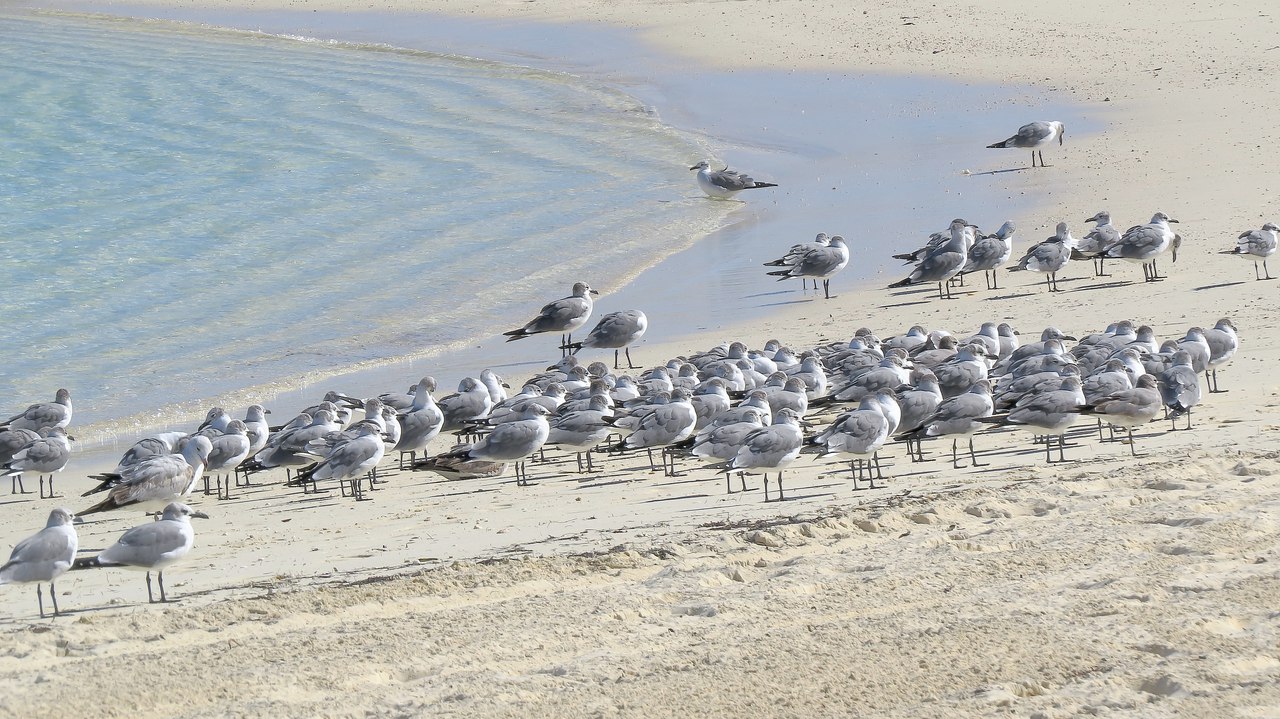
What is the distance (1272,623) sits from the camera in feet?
22.6

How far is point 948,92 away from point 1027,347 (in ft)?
56.1

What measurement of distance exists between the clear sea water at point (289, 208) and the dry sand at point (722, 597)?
19.2ft

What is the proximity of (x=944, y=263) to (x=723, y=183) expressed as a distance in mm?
6875

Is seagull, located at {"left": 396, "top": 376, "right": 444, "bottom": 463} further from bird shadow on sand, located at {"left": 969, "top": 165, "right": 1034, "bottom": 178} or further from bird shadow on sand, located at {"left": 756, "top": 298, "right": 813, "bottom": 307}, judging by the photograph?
bird shadow on sand, located at {"left": 969, "top": 165, "right": 1034, "bottom": 178}

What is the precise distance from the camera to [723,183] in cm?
2316

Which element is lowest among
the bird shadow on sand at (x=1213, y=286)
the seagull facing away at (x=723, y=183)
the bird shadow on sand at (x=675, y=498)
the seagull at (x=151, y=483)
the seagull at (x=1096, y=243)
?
the bird shadow on sand at (x=675, y=498)

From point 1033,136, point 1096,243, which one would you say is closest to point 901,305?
point 1096,243

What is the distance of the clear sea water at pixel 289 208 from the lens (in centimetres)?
1758

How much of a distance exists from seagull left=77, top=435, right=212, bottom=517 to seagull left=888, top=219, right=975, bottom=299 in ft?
28.3

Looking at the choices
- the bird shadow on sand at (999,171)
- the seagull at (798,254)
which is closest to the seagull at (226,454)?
the seagull at (798,254)

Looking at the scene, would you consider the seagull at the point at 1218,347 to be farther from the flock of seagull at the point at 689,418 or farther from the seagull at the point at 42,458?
the seagull at the point at 42,458

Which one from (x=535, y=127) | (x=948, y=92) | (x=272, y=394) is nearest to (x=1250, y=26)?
(x=948, y=92)

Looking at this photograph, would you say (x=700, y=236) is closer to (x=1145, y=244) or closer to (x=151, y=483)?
(x=1145, y=244)

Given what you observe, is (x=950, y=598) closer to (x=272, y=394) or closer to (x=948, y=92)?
(x=272, y=394)
